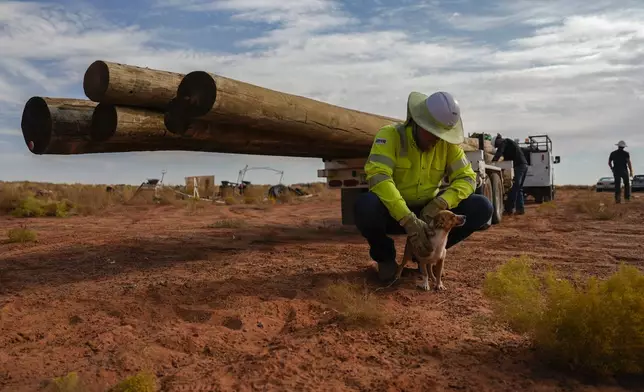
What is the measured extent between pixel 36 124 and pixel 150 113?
102 cm

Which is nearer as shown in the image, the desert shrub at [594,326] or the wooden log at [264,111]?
the desert shrub at [594,326]

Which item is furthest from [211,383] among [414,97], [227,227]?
[227,227]

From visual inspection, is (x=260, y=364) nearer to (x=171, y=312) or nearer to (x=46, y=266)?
(x=171, y=312)

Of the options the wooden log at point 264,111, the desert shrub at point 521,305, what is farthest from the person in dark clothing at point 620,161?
the desert shrub at point 521,305

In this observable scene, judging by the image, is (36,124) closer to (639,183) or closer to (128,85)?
(128,85)

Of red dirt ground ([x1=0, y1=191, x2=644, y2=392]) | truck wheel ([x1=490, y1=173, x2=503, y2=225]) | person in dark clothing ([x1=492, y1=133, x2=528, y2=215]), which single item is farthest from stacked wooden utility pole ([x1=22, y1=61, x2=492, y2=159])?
person in dark clothing ([x1=492, y1=133, x2=528, y2=215])

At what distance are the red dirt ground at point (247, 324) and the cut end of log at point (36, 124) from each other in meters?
1.25

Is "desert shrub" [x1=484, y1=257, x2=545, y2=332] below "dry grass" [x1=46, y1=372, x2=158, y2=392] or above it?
above

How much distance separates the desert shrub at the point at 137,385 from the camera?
269 centimetres

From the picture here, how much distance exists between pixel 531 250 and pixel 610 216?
5980mm

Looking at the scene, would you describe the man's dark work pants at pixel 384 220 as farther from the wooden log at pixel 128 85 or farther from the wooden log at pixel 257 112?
the wooden log at pixel 128 85

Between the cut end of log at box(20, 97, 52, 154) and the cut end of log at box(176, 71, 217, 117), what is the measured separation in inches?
46.7

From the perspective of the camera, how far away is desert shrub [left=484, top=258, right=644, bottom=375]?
2805 mm

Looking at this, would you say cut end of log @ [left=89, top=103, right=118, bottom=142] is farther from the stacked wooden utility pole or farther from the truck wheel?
the truck wheel
